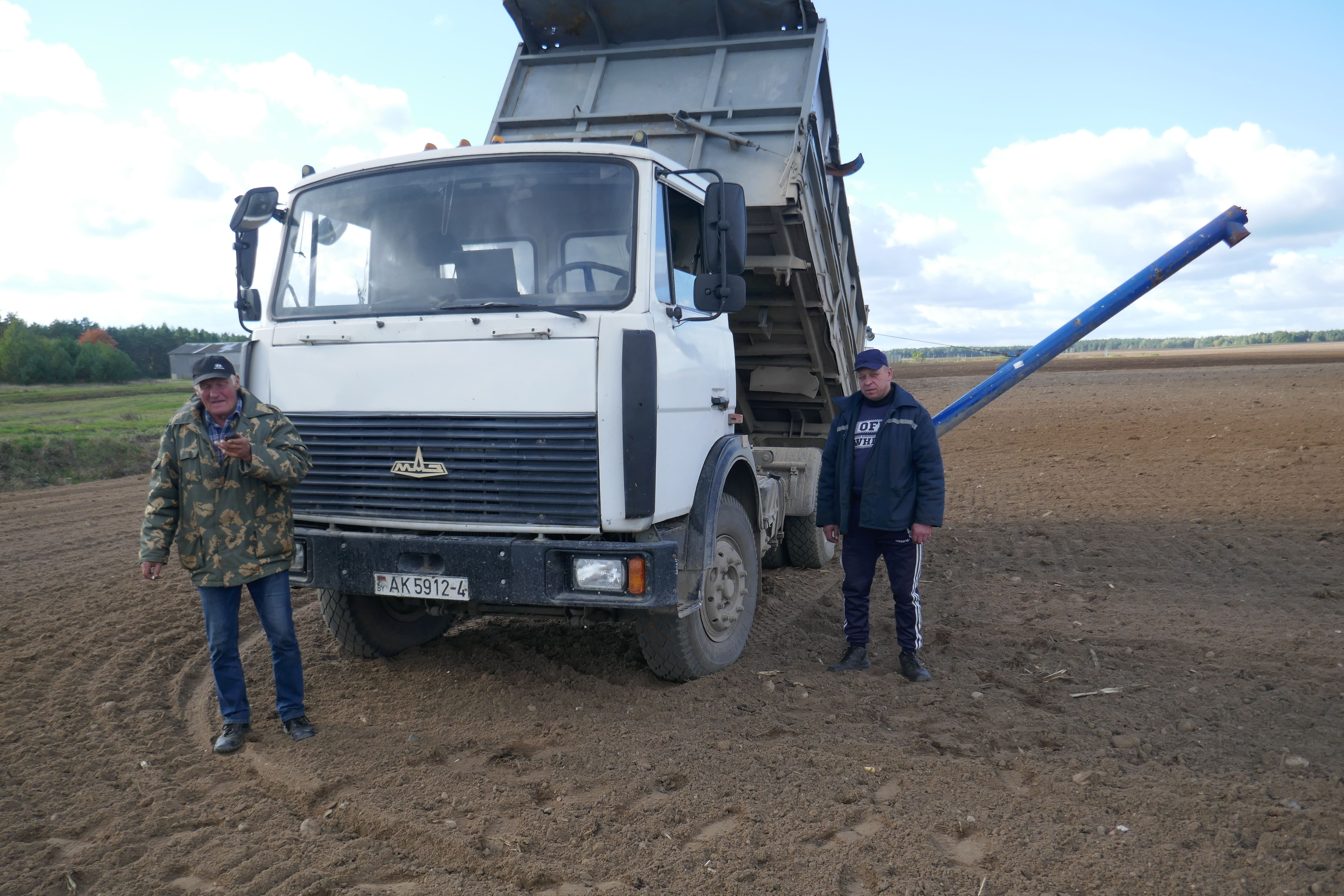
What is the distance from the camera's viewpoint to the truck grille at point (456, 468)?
3910mm

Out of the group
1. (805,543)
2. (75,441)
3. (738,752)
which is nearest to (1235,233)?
(805,543)

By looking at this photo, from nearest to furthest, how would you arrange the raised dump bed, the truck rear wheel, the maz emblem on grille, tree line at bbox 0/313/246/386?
the maz emblem on grille < the raised dump bed < the truck rear wheel < tree line at bbox 0/313/246/386

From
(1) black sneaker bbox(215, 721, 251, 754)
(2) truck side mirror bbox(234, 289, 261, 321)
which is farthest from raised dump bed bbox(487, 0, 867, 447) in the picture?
(1) black sneaker bbox(215, 721, 251, 754)

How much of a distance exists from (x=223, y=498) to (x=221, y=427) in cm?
31

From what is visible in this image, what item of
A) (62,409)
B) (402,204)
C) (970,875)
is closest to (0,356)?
(62,409)

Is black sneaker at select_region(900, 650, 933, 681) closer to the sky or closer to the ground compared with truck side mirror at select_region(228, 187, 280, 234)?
closer to the ground

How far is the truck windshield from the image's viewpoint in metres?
4.16

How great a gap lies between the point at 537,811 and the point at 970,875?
1599 millimetres

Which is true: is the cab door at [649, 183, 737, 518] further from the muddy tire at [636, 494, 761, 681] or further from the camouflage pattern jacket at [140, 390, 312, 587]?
the camouflage pattern jacket at [140, 390, 312, 587]

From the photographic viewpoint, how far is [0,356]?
140ft

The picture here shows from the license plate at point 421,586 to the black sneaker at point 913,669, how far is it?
8.15ft

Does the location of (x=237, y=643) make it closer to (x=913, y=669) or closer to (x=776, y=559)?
(x=913, y=669)

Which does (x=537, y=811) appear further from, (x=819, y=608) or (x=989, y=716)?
(x=819, y=608)

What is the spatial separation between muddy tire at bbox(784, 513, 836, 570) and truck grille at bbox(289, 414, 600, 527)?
3754 mm
